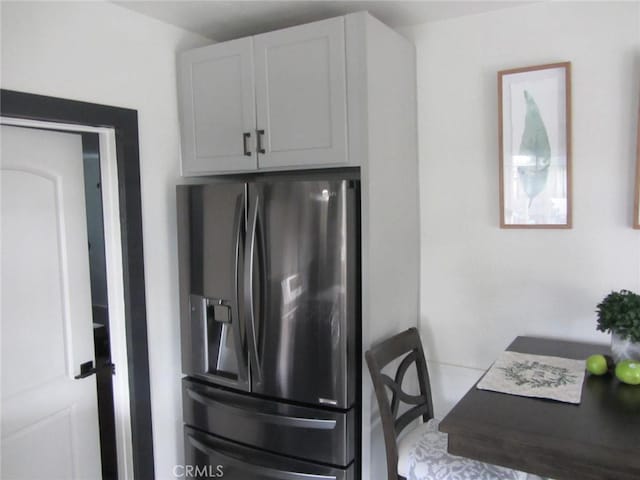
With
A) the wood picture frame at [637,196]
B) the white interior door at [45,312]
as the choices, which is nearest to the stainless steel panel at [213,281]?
the white interior door at [45,312]

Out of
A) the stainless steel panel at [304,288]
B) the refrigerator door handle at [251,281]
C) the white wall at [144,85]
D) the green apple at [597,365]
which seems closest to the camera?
the green apple at [597,365]

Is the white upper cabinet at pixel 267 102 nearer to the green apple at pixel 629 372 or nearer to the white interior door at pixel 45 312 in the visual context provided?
the white interior door at pixel 45 312

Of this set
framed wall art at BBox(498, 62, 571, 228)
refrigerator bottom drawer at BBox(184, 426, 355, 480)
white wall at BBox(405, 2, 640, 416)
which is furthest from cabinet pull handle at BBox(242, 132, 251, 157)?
refrigerator bottom drawer at BBox(184, 426, 355, 480)

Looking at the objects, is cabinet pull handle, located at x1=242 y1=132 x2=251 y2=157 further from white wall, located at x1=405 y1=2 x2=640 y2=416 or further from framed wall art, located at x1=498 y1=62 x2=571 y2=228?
framed wall art, located at x1=498 y1=62 x2=571 y2=228

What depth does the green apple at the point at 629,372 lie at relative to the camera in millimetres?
1582

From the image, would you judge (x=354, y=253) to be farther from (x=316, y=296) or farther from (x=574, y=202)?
(x=574, y=202)

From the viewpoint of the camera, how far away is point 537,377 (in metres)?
1.69

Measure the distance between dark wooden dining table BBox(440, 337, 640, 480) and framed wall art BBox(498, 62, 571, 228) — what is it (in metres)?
0.78

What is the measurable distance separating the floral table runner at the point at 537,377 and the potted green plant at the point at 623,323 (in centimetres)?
15

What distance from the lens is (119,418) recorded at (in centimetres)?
221

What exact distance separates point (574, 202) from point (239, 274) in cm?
140

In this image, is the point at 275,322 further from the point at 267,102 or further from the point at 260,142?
the point at 267,102

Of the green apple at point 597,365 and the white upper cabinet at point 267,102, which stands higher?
the white upper cabinet at point 267,102

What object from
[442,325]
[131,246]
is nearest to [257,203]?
[131,246]
